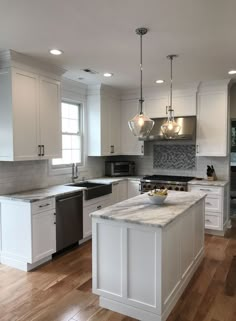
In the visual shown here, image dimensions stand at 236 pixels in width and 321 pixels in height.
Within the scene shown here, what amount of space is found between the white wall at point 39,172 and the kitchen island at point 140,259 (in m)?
1.70

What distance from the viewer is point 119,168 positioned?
5590 mm

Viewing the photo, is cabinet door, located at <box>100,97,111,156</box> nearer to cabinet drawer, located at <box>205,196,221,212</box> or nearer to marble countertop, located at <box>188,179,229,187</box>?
marble countertop, located at <box>188,179,229,187</box>

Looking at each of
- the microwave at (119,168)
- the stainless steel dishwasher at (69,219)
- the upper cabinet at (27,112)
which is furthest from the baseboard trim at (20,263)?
the microwave at (119,168)

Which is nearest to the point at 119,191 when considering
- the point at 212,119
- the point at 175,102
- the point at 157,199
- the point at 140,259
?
the point at 175,102

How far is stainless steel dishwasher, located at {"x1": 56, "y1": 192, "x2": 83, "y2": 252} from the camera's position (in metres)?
3.66

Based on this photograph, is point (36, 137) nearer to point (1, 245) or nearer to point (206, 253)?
point (1, 245)

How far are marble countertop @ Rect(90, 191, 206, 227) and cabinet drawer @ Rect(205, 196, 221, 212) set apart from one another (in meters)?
1.41

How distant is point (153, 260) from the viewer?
2273 millimetres

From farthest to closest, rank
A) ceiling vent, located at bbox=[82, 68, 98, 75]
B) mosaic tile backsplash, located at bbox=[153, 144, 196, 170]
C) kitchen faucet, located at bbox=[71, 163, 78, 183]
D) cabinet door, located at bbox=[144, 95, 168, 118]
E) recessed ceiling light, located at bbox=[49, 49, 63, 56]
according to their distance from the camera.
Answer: mosaic tile backsplash, located at bbox=[153, 144, 196, 170] → cabinet door, located at bbox=[144, 95, 168, 118] → kitchen faucet, located at bbox=[71, 163, 78, 183] → ceiling vent, located at bbox=[82, 68, 98, 75] → recessed ceiling light, located at bbox=[49, 49, 63, 56]

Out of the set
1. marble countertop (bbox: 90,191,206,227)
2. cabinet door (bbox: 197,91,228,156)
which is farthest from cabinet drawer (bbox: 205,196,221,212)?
marble countertop (bbox: 90,191,206,227)

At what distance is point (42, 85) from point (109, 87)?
5.71 feet

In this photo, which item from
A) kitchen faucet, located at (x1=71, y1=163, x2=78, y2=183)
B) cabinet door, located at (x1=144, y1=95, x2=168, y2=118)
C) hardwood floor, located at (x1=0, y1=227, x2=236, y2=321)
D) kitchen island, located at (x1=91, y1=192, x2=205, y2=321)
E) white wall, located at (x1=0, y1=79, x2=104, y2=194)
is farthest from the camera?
cabinet door, located at (x1=144, y1=95, x2=168, y2=118)

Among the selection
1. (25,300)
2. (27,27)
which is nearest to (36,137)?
(27,27)

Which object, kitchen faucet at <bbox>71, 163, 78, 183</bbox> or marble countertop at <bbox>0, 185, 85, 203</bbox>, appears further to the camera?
kitchen faucet at <bbox>71, 163, 78, 183</bbox>
